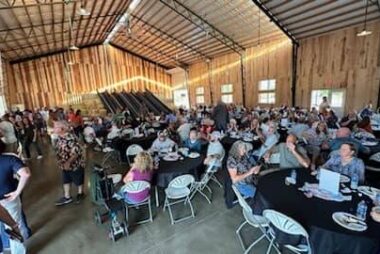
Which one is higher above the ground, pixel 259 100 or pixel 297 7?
pixel 297 7

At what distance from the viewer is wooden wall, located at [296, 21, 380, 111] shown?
11.3m

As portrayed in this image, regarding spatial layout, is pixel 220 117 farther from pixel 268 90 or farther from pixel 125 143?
pixel 268 90

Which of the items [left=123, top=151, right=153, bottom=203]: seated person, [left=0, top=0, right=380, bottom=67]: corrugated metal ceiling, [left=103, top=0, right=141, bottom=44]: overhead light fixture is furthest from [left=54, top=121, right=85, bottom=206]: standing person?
[left=103, top=0, right=141, bottom=44]: overhead light fixture

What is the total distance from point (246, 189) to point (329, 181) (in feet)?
3.93

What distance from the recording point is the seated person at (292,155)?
12.6 feet

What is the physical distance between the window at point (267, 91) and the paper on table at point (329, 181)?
46.0 feet

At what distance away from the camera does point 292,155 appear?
4102mm

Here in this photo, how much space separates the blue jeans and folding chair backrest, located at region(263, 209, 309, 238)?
1.10 m

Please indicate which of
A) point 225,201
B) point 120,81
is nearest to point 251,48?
point 120,81

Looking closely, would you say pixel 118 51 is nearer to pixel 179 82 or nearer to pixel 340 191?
pixel 179 82

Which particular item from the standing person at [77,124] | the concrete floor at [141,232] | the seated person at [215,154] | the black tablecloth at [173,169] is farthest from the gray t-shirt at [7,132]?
the seated person at [215,154]

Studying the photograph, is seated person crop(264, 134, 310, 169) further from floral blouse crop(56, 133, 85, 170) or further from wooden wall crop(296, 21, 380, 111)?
wooden wall crop(296, 21, 380, 111)

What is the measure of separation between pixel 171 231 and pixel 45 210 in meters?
2.56

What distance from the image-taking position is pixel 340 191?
9.27 feet
